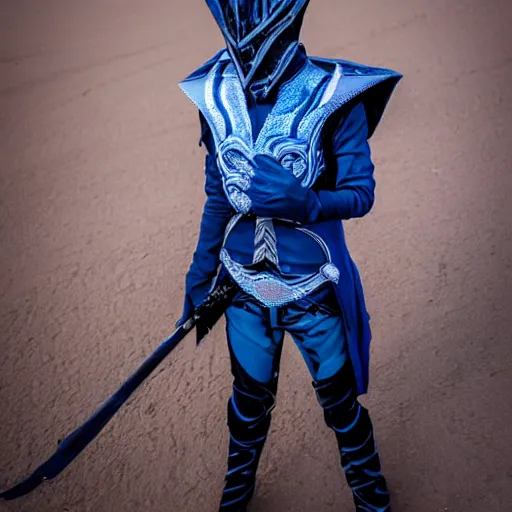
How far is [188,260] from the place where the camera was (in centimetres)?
279

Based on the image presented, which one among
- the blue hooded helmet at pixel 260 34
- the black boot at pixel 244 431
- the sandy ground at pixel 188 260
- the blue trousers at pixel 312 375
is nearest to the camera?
the blue hooded helmet at pixel 260 34

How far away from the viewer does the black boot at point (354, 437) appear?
164 centimetres

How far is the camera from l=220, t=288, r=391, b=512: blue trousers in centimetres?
158

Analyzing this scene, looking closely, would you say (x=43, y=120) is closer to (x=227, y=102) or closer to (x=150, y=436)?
(x=150, y=436)

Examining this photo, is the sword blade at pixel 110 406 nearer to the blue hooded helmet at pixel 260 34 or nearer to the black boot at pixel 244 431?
the black boot at pixel 244 431

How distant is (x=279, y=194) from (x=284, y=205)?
0.02 metres

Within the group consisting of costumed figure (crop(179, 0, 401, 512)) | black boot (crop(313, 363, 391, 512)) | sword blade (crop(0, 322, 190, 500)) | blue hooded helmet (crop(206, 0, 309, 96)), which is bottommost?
black boot (crop(313, 363, 391, 512))

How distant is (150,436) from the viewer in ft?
7.18

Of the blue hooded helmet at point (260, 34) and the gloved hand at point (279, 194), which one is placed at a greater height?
the blue hooded helmet at point (260, 34)

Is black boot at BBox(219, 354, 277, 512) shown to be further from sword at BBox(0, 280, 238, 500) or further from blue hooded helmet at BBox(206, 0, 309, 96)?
blue hooded helmet at BBox(206, 0, 309, 96)

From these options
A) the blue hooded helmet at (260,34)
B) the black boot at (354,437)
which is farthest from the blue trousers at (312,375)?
the blue hooded helmet at (260,34)

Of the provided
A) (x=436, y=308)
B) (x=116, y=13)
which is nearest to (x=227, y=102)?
(x=436, y=308)

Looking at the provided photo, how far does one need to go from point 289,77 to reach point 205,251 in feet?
1.49

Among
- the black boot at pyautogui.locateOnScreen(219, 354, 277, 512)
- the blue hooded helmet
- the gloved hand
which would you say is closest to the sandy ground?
the black boot at pyautogui.locateOnScreen(219, 354, 277, 512)
